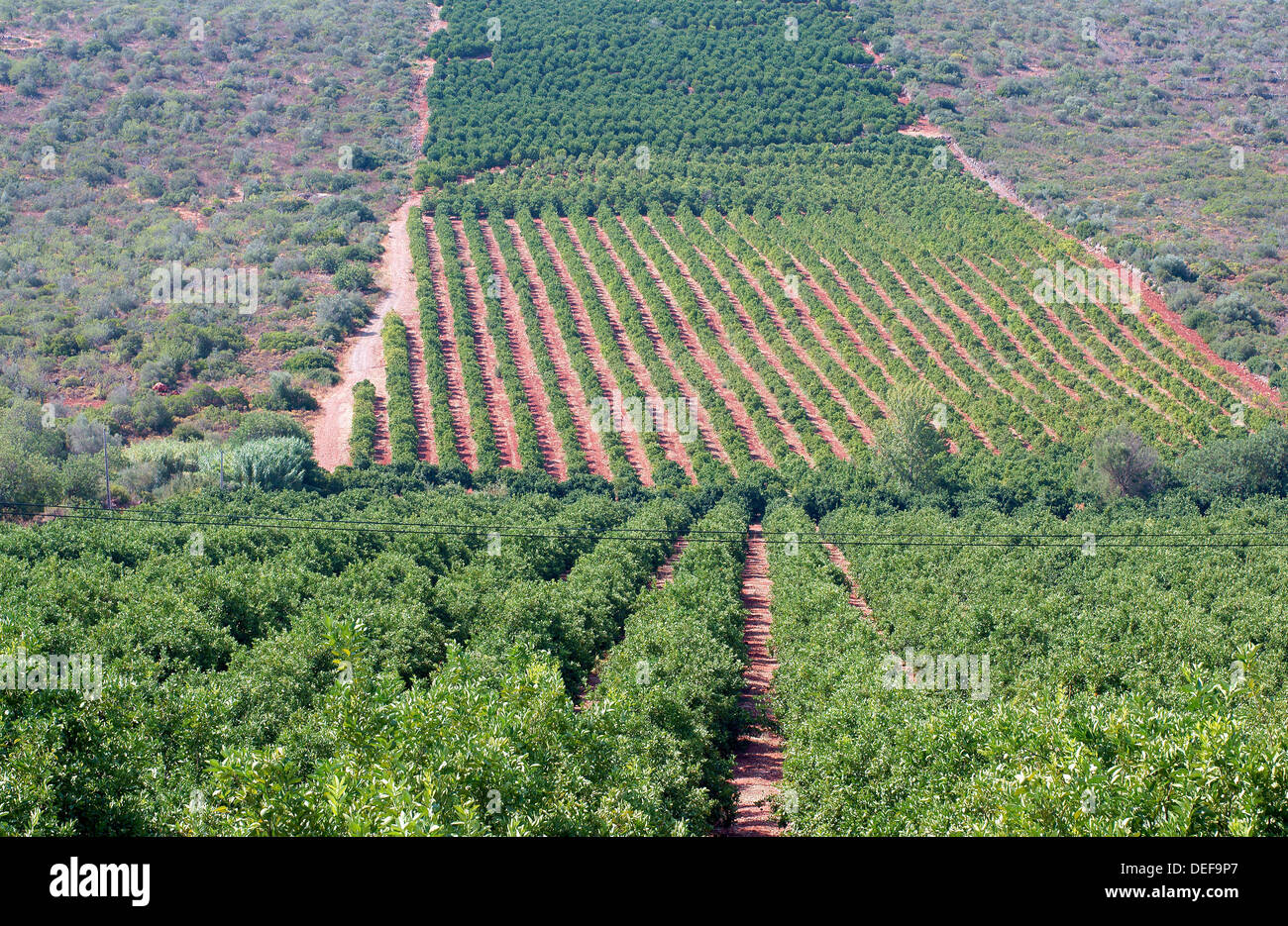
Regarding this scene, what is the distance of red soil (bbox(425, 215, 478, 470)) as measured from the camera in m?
60.7

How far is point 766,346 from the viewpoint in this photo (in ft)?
244

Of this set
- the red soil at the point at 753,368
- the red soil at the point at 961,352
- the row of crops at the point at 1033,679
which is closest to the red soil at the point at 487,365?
the red soil at the point at 753,368

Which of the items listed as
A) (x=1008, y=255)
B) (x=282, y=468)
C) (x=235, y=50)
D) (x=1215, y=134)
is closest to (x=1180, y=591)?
(x=282, y=468)

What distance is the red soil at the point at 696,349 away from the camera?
62.7 meters

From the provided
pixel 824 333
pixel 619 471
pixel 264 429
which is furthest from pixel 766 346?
pixel 264 429

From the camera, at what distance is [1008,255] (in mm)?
A: 81250

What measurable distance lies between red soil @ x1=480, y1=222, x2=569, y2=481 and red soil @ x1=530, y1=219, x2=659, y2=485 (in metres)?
3.83

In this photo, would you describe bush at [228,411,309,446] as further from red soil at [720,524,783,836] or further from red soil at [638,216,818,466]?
red soil at [720,524,783,836]

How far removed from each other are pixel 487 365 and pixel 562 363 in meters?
5.09

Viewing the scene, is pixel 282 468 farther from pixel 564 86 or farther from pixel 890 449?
pixel 564 86

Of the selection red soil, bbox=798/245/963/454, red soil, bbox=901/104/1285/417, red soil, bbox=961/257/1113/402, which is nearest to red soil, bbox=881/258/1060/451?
red soil, bbox=798/245/963/454

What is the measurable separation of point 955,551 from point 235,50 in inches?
4465

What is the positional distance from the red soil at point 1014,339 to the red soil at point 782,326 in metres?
11.6

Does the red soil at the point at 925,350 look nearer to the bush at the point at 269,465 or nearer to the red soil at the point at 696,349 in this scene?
the red soil at the point at 696,349
